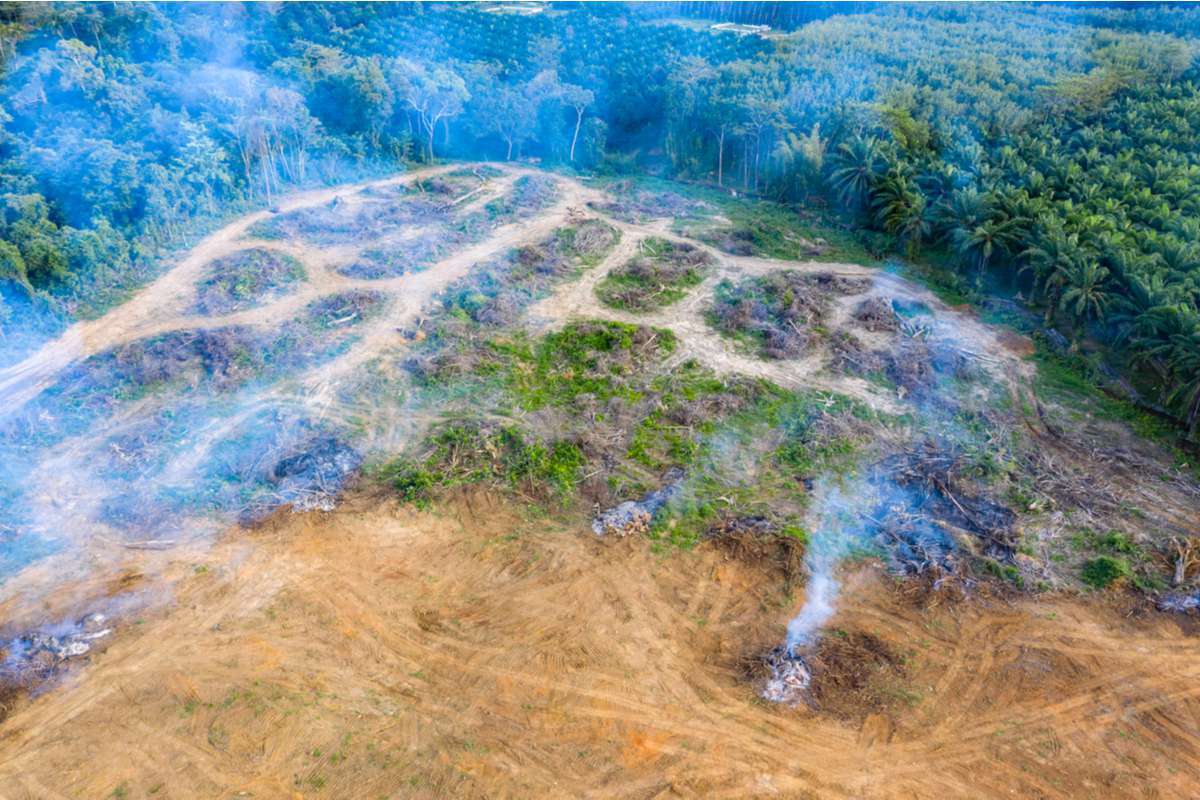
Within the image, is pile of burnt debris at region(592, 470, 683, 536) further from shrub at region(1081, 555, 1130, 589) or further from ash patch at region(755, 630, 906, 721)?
shrub at region(1081, 555, 1130, 589)

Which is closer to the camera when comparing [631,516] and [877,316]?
[631,516]

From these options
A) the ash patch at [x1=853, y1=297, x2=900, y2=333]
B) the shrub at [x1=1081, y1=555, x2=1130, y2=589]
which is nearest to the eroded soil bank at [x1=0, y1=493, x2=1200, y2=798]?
the shrub at [x1=1081, y1=555, x2=1130, y2=589]

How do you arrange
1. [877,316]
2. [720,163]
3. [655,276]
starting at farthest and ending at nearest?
[720,163] < [655,276] < [877,316]

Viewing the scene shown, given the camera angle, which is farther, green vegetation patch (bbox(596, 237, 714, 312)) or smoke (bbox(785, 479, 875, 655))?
green vegetation patch (bbox(596, 237, 714, 312))

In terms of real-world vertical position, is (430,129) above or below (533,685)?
above

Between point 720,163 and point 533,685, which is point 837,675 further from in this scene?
point 720,163

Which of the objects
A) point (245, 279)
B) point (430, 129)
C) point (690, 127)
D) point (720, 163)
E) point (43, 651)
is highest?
point (690, 127)

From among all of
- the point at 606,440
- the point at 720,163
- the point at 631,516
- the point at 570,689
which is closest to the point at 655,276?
the point at 606,440
